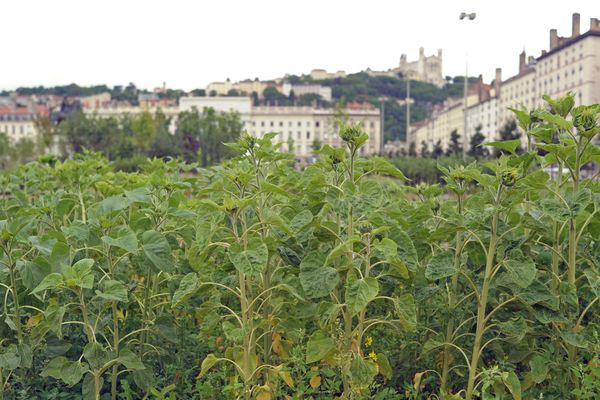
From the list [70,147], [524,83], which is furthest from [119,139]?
[524,83]

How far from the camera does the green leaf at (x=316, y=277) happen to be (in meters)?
3.01

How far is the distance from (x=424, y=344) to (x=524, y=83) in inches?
3476

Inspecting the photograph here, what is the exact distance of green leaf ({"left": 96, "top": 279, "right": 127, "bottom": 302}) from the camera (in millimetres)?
3004

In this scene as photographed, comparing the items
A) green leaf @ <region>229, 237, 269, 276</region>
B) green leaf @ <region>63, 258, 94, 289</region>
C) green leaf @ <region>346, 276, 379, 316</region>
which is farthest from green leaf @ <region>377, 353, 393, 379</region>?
green leaf @ <region>63, 258, 94, 289</region>

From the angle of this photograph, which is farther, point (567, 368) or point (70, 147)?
point (70, 147)

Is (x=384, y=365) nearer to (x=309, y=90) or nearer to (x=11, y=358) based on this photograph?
(x=11, y=358)

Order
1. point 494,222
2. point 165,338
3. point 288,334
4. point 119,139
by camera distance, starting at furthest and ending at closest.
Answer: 1. point 119,139
2. point 165,338
3. point 288,334
4. point 494,222

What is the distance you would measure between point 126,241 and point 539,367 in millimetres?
1760

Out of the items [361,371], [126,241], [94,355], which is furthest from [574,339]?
[94,355]

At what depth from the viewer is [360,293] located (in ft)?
9.40

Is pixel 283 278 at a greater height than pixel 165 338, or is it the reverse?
pixel 283 278

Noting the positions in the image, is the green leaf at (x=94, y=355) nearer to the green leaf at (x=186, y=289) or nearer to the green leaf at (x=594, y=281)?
the green leaf at (x=186, y=289)

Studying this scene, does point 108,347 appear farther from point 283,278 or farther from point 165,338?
point 283,278

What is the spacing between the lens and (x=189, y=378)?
385 cm
